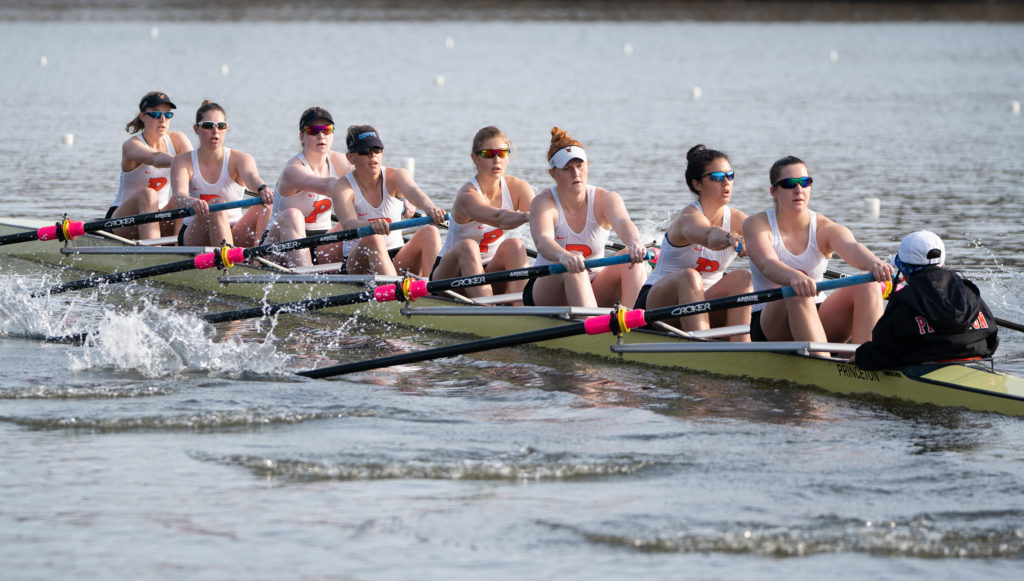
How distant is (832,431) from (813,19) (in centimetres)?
5216

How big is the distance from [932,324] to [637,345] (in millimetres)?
1678

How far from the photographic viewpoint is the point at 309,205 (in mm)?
10414

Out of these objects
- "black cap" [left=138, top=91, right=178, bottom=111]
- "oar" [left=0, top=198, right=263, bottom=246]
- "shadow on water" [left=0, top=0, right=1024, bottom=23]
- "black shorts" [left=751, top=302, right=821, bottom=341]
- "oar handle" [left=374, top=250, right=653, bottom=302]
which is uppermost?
"shadow on water" [left=0, top=0, right=1024, bottom=23]

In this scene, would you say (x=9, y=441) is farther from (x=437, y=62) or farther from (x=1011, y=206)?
(x=437, y=62)

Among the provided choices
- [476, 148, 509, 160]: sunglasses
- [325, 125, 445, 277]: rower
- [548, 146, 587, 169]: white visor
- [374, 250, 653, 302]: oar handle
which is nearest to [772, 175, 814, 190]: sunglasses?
[374, 250, 653, 302]: oar handle

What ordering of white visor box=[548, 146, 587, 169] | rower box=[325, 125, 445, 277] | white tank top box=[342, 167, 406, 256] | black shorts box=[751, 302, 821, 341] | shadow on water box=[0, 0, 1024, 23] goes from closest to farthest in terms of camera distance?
black shorts box=[751, 302, 821, 341], white visor box=[548, 146, 587, 169], rower box=[325, 125, 445, 277], white tank top box=[342, 167, 406, 256], shadow on water box=[0, 0, 1024, 23]

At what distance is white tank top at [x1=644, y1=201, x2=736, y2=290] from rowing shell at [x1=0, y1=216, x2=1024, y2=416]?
16.9 inches

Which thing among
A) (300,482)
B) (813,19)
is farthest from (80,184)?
(813,19)

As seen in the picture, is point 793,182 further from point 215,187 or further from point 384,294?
point 215,187

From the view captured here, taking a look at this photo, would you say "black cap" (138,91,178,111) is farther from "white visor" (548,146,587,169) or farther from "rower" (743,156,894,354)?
"rower" (743,156,894,354)

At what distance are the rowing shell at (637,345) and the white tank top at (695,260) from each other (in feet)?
1.40

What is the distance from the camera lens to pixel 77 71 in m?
34.0

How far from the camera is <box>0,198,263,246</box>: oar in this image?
10.5 meters

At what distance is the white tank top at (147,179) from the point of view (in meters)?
11.6
